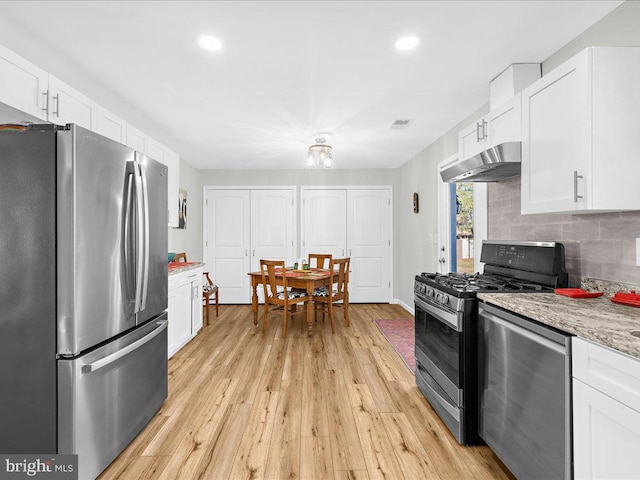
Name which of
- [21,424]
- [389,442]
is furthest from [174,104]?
[389,442]

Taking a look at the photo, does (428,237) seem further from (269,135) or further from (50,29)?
(50,29)

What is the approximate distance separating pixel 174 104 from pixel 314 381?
2.71m

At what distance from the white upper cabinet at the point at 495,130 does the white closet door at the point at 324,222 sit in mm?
3193

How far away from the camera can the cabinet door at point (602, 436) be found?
3.36 ft

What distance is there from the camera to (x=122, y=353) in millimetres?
1758

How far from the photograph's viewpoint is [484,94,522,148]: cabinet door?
6.82 ft

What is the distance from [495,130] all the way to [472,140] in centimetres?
33

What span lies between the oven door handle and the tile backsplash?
0.80 m

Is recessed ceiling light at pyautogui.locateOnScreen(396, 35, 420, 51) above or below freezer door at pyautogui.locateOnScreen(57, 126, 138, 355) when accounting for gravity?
above

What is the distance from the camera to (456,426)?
6.35 feet

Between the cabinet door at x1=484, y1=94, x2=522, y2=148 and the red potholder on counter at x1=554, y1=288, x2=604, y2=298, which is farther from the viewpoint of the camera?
the cabinet door at x1=484, y1=94, x2=522, y2=148

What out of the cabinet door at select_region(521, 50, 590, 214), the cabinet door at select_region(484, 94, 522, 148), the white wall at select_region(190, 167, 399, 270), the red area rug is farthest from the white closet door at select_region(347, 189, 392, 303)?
the cabinet door at select_region(521, 50, 590, 214)

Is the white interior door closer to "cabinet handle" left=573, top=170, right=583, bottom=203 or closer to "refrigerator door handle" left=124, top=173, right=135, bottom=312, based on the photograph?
"refrigerator door handle" left=124, top=173, right=135, bottom=312

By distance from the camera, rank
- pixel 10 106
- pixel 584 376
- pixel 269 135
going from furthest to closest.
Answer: pixel 269 135, pixel 10 106, pixel 584 376
